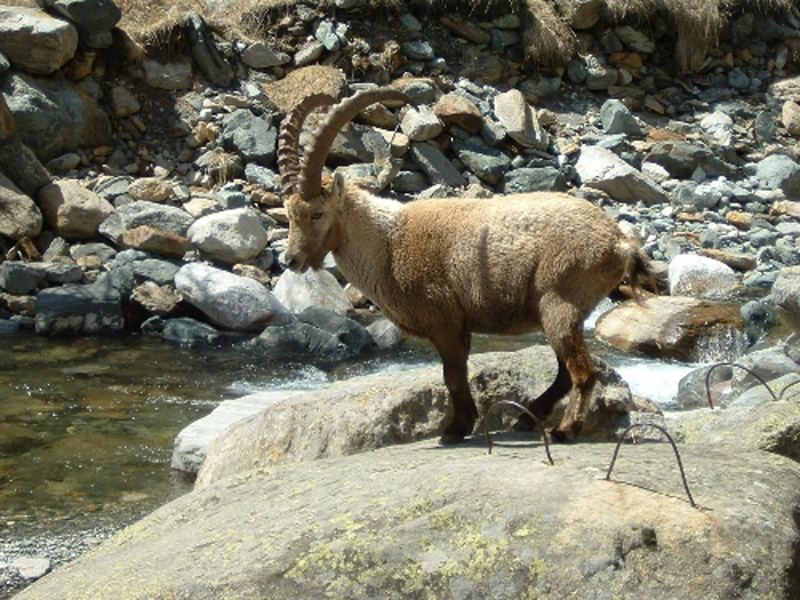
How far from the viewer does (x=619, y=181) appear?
2339 cm

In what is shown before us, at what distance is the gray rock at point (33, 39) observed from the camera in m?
21.4

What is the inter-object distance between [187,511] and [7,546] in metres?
3.47

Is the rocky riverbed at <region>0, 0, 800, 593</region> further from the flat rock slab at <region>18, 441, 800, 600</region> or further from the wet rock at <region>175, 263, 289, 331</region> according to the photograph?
the flat rock slab at <region>18, 441, 800, 600</region>

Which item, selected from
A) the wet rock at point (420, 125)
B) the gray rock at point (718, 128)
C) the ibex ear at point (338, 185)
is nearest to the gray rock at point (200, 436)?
the ibex ear at point (338, 185)


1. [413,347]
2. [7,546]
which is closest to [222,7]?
[413,347]

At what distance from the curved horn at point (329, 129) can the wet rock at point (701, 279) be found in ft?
39.4

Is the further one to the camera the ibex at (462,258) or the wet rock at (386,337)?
the wet rock at (386,337)

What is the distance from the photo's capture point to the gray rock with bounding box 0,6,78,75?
842 inches

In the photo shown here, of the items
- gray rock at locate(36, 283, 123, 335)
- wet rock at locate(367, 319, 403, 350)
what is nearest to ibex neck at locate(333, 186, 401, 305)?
wet rock at locate(367, 319, 403, 350)

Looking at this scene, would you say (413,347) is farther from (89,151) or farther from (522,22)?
(522,22)

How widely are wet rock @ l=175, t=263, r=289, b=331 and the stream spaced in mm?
767

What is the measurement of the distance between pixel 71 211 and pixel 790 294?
11024mm

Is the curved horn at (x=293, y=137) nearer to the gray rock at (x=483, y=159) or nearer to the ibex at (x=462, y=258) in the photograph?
the ibex at (x=462, y=258)

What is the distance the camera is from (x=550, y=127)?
25656 millimetres
